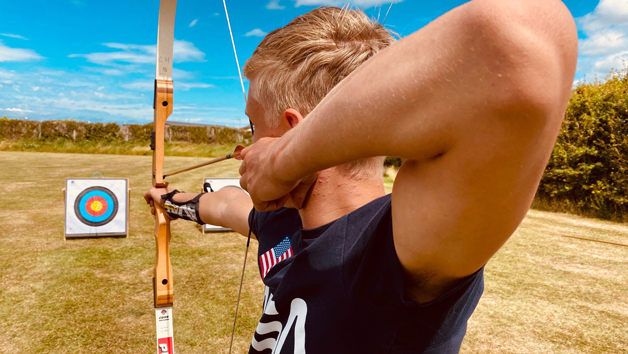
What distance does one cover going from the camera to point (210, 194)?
1.95 m

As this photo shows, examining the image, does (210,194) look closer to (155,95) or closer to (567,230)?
(155,95)

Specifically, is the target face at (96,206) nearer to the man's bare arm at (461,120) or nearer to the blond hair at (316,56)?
the blond hair at (316,56)

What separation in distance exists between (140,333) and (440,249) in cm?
299

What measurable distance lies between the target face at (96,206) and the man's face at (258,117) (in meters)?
5.15

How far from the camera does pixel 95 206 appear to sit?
5.51 meters

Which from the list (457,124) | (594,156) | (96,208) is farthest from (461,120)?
(594,156)

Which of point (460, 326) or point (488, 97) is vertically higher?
point (488, 97)

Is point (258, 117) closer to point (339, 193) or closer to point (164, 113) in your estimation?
point (339, 193)

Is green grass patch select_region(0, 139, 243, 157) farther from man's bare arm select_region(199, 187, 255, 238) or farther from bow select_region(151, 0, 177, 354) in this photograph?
man's bare arm select_region(199, 187, 255, 238)

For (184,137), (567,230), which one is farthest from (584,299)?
(184,137)

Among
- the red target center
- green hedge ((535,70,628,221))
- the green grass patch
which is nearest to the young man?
the red target center

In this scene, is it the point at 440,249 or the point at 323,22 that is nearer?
the point at 440,249

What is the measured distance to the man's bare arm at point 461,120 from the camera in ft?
1.20

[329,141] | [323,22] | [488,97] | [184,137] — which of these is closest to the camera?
[488,97]
